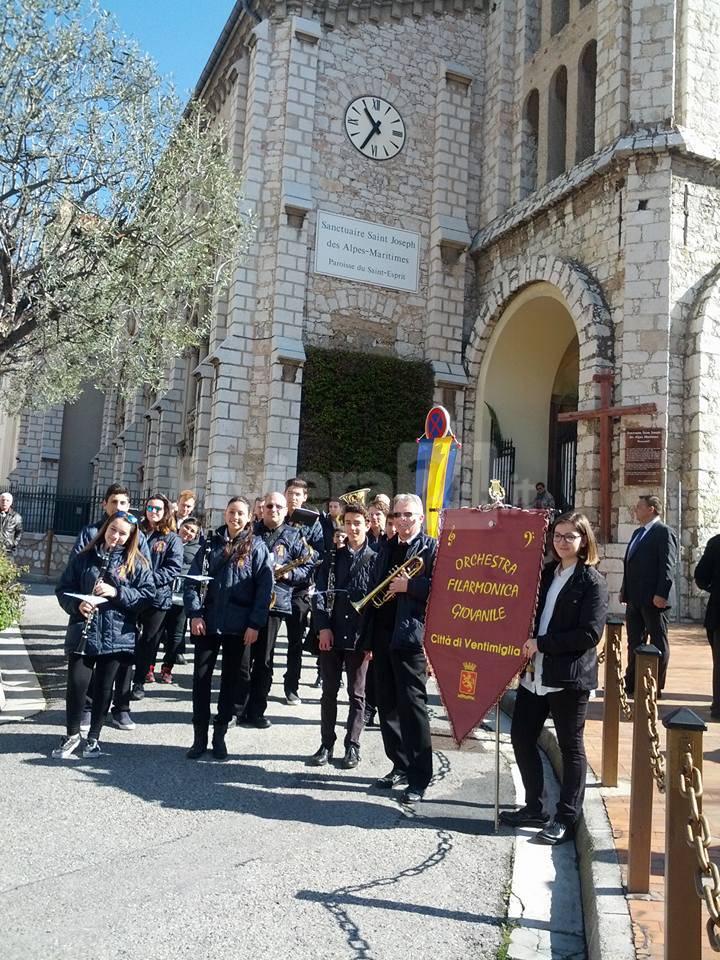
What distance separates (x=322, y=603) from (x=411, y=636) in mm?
1013

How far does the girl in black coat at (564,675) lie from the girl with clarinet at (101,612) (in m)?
2.84

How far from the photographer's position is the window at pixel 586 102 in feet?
51.8

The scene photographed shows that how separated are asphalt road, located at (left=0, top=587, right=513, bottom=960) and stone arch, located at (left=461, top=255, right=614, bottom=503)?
335 inches

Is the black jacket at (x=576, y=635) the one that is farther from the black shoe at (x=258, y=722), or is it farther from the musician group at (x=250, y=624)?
the black shoe at (x=258, y=722)

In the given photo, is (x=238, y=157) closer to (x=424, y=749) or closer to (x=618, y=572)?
(x=618, y=572)

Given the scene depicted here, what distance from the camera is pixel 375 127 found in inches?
711

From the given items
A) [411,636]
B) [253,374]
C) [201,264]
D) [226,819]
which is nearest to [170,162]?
[201,264]

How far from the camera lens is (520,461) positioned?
17500mm

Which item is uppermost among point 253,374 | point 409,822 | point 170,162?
point 170,162

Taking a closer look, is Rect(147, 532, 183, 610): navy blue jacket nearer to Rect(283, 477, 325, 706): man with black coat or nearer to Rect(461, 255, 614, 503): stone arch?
Rect(283, 477, 325, 706): man with black coat

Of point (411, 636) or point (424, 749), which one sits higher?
point (411, 636)

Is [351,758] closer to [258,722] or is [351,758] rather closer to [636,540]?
[258,722]

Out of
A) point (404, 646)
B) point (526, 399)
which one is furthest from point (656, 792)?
point (526, 399)

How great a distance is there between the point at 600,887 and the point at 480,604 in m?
1.75
